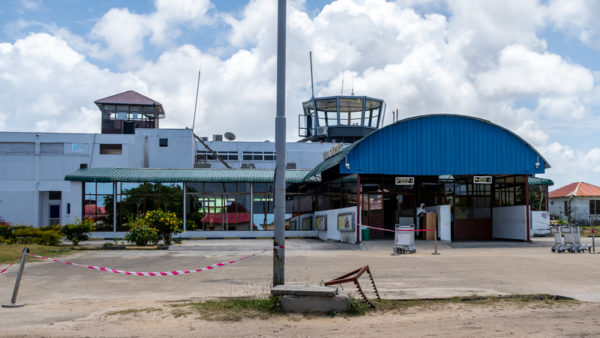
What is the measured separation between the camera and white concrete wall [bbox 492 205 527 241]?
95.3ft

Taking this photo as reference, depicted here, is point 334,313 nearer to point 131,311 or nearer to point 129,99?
point 131,311

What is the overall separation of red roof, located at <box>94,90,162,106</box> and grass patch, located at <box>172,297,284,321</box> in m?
52.2

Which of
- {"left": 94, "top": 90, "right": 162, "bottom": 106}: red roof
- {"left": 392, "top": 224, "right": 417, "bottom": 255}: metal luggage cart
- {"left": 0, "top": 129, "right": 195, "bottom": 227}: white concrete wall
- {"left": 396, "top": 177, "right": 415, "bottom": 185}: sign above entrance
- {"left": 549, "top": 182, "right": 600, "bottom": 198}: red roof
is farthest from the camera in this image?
{"left": 94, "top": 90, "right": 162, "bottom": 106}: red roof

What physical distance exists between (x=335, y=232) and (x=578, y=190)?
34.0 m

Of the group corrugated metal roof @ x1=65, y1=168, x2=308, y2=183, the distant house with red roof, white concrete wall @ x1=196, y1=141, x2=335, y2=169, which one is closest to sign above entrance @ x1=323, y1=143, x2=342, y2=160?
corrugated metal roof @ x1=65, y1=168, x2=308, y2=183

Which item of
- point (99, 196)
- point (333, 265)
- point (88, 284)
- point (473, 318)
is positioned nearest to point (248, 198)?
point (99, 196)

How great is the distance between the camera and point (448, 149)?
29.1 meters

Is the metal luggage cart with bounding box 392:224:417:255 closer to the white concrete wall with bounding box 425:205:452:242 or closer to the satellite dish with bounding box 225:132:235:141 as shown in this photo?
the white concrete wall with bounding box 425:205:452:242

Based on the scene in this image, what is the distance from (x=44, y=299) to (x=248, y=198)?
2733 centimetres

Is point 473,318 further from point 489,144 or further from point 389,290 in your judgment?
point 489,144

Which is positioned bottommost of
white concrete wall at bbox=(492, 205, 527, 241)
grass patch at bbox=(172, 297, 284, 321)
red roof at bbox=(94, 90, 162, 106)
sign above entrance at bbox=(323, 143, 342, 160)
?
grass patch at bbox=(172, 297, 284, 321)

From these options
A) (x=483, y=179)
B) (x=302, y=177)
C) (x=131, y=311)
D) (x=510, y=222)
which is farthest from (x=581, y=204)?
(x=131, y=311)

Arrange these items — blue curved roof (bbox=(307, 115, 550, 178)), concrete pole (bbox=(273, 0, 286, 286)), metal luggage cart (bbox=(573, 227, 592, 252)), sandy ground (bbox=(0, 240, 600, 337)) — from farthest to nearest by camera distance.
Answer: blue curved roof (bbox=(307, 115, 550, 178))
metal luggage cart (bbox=(573, 227, 592, 252))
concrete pole (bbox=(273, 0, 286, 286))
sandy ground (bbox=(0, 240, 600, 337))

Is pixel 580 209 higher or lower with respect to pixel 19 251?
higher
